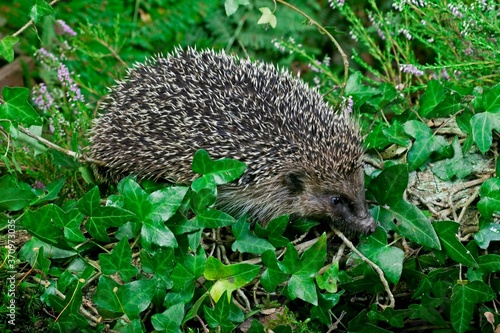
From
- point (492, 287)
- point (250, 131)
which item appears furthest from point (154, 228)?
point (492, 287)

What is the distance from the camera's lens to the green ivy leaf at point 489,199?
3.90 meters

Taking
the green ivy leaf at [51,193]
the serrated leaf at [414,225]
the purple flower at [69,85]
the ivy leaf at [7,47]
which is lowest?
the serrated leaf at [414,225]

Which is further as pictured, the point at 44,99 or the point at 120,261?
the point at 44,99

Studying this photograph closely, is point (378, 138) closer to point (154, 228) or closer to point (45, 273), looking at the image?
point (154, 228)

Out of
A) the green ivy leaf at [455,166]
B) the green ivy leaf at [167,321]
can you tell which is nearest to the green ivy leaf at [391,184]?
the green ivy leaf at [455,166]

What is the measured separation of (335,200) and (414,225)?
64 cm

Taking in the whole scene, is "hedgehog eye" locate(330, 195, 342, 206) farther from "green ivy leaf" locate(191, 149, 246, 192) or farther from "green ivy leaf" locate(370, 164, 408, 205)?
"green ivy leaf" locate(191, 149, 246, 192)

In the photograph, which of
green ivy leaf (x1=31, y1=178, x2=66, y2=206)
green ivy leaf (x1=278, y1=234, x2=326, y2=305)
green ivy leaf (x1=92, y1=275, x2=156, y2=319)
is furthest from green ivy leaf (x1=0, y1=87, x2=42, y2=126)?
green ivy leaf (x1=278, y1=234, x2=326, y2=305)

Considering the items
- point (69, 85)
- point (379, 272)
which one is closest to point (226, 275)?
point (379, 272)

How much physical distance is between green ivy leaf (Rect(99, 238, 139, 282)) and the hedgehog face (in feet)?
4.22

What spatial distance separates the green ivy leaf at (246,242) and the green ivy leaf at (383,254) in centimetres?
57

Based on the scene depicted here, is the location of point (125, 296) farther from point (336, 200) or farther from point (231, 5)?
point (231, 5)

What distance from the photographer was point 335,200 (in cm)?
442

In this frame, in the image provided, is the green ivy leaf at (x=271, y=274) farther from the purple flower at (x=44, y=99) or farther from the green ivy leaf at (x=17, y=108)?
the purple flower at (x=44, y=99)
